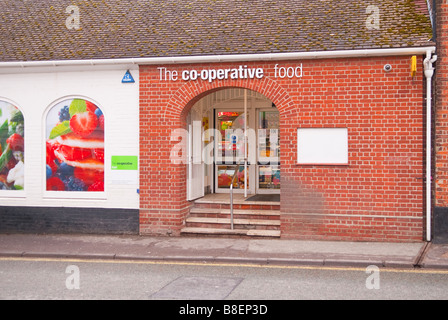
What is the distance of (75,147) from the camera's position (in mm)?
11828

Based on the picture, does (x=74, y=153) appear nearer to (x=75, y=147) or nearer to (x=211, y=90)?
(x=75, y=147)

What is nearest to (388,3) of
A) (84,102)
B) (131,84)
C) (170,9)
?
(170,9)

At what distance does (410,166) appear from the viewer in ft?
33.8

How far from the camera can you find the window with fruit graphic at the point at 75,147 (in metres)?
11.7

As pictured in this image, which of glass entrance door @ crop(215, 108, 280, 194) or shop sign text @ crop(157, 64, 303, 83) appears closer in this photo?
shop sign text @ crop(157, 64, 303, 83)

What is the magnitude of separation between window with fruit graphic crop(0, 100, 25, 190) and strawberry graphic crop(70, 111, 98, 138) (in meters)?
1.31

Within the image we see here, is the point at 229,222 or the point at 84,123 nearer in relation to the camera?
the point at 229,222

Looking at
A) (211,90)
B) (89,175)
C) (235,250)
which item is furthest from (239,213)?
(89,175)

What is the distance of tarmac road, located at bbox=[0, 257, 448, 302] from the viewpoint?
22.0 feet

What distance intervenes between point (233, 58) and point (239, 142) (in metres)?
3.66

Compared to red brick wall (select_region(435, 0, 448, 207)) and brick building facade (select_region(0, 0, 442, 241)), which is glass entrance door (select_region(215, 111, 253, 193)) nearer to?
brick building facade (select_region(0, 0, 442, 241))

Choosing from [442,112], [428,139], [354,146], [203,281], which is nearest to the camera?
[203,281]

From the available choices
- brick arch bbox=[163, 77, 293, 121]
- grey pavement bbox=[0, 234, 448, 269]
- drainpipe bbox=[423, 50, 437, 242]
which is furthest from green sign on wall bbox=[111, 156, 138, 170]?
drainpipe bbox=[423, 50, 437, 242]

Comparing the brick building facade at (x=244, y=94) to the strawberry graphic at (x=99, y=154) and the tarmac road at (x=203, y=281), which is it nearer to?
the strawberry graphic at (x=99, y=154)
